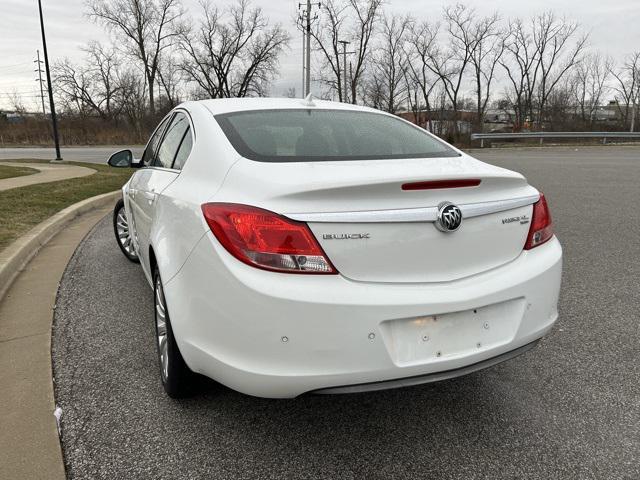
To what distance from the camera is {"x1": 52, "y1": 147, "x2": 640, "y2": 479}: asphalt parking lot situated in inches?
83.2

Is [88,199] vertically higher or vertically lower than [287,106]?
lower

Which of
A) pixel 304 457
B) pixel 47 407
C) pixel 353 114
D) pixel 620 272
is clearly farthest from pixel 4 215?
pixel 620 272

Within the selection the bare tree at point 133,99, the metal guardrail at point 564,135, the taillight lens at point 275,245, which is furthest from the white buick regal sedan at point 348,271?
the bare tree at point 133,99

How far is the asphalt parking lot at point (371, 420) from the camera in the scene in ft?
6.93

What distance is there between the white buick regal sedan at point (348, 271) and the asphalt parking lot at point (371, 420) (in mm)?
337

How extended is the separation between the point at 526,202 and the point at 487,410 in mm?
1036

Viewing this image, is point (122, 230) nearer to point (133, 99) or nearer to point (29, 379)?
point (29, 379)

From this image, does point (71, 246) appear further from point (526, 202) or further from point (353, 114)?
point (526, 202)

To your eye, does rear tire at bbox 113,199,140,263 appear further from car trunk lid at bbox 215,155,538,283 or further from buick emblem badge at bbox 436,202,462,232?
buick emblem badge at bbox 436,202,462,232

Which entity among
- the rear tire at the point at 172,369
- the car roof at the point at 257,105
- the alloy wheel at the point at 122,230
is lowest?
the rear tire at the point at 172,369

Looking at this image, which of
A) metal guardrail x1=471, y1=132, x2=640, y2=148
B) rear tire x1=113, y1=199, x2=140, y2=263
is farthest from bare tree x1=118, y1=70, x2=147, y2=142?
rear tire x1=113, y1=199, x2=140, y2=263

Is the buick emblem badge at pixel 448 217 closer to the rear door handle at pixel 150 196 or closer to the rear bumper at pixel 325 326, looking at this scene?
the rear bumper at pixel 325 326

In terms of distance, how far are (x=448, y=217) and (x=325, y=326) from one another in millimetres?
652

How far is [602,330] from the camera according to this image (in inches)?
135
